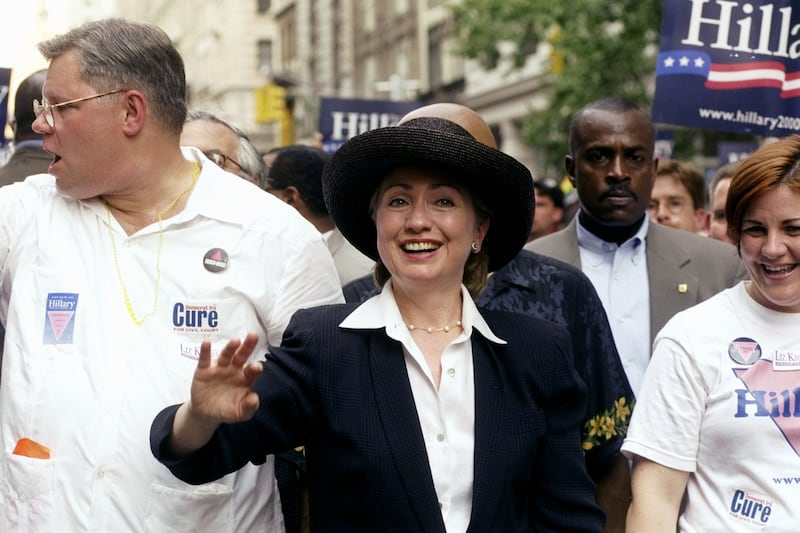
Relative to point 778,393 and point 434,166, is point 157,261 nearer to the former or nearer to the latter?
point 434,166

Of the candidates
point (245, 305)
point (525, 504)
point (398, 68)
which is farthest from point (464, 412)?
point (398, 68)

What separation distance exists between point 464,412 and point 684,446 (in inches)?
30.5

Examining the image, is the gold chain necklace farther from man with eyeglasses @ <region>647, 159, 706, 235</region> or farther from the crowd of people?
man with eyeglasses @ <region>647, 159, 706, 235</region>

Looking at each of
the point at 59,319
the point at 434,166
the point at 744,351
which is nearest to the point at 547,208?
the point at 744,351

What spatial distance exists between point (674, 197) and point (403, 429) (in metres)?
4.96

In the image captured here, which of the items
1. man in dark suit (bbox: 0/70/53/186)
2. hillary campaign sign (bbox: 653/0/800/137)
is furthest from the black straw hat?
hillary campaign sign (bbox: 653/0/800/137)

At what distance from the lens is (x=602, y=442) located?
3.82 metres

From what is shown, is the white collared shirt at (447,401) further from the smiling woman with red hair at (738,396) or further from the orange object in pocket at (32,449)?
the orange object in pocket at (32,449)

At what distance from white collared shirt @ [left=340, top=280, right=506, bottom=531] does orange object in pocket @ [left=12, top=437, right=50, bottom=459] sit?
0.90 m

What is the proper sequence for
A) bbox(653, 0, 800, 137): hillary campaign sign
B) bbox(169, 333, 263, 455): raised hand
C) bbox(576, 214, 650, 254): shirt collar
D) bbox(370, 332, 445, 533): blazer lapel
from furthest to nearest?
bbox(653, 0, 800, 137): hillary campaign sign
bbox(576, 214, 650, 254): shirt collar
bbox(370, 332, 445, 533): blazer lapel
bbox(169, 333, 263, 455): raised hand

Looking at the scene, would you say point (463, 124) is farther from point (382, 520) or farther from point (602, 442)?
point (382, 520)

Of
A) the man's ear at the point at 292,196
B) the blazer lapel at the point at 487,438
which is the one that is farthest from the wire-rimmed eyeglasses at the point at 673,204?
the blazer lapel at the point at 487,438

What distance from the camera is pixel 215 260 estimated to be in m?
3.51

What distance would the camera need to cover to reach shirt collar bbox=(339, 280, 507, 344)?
10.5 ft
